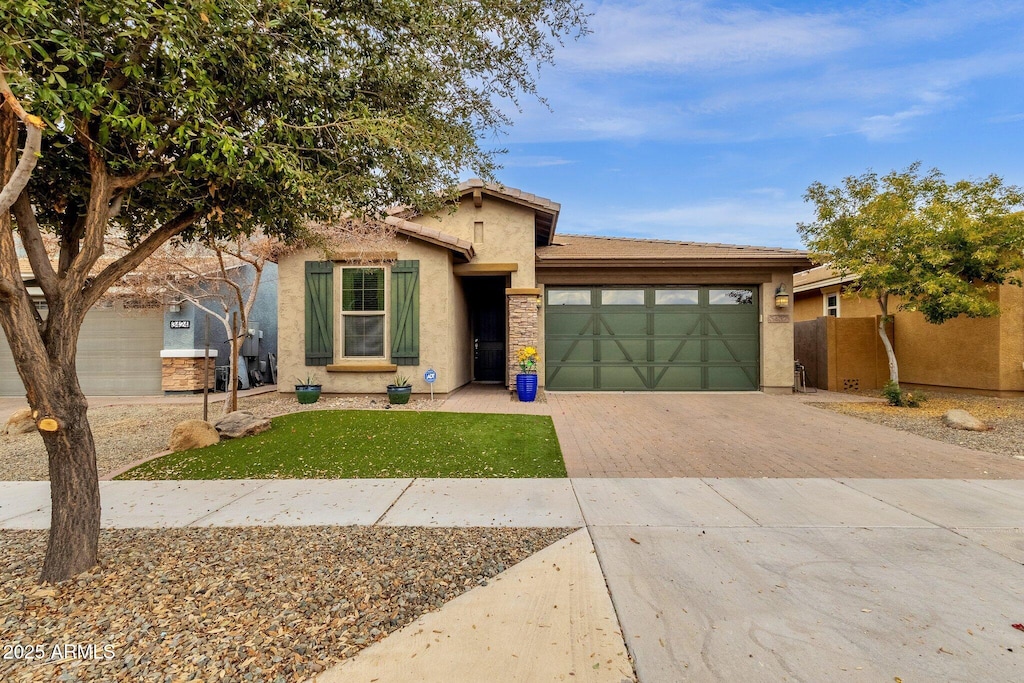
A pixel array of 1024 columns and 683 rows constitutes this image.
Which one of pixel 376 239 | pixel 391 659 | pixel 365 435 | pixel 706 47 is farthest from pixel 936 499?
pixel 376 239

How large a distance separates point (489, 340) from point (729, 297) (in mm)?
7387

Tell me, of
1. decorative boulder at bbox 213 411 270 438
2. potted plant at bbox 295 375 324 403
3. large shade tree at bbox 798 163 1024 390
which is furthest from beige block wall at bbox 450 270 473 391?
large shade tree at bbox 798 163 1024 390

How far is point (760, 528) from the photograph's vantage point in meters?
3.70

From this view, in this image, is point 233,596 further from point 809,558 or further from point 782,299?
point 782,299

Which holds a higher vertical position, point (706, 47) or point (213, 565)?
point (706, 47)

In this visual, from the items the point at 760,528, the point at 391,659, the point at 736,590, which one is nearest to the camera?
the point at 391,659

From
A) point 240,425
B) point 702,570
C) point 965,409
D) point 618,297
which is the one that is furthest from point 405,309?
point 965,409

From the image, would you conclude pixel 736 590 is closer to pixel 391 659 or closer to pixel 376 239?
pixel 391 659

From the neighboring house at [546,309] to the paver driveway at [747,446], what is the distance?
220cm

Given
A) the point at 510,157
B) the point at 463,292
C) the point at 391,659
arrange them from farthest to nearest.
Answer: the point at 463,292 → the point at 510,157 → the point at 391,659

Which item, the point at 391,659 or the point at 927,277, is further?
the point at 927,277

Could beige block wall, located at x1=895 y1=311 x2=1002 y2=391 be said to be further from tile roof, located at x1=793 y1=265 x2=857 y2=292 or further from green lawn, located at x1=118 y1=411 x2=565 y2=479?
green lawn, located at x1=118 y1=411 x2=565 y2=479

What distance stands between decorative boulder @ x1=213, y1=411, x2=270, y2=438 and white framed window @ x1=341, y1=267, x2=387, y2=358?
3382mm

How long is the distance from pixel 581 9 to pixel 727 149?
14.8 m
